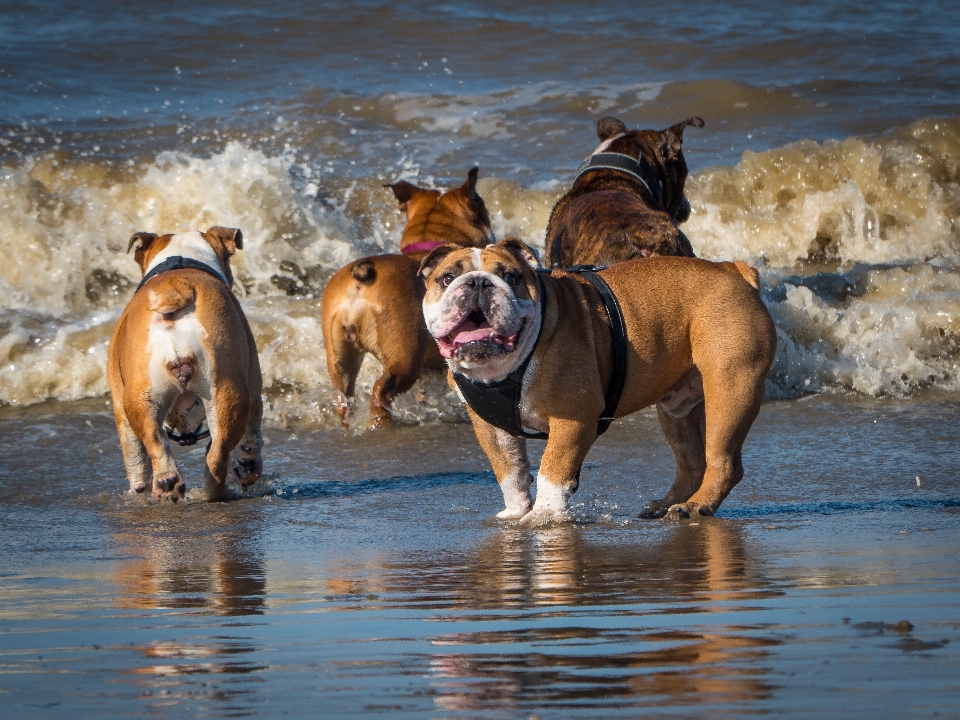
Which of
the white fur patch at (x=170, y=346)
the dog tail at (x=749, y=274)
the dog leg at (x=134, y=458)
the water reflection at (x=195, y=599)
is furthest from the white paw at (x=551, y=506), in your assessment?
the dog leg at (x=134, y=458)

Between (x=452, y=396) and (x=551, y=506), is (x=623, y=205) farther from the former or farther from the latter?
(x=551, y=506)

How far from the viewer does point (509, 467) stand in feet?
18.7

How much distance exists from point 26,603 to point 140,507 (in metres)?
2.45

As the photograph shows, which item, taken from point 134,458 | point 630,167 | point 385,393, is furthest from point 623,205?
point 134,458

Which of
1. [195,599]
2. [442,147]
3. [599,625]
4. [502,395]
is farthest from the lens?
[442,147]

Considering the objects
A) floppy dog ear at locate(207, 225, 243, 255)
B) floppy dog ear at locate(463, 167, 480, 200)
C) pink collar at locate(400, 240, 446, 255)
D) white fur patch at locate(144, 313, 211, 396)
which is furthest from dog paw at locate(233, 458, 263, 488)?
floppy dog ear at locate(463, 167, 480, 200)

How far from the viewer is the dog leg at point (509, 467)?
5.70m

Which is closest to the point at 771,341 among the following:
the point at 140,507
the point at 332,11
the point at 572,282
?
the point at 572,282

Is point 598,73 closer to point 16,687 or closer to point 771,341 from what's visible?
point 771,341

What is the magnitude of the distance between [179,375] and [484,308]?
1781mm

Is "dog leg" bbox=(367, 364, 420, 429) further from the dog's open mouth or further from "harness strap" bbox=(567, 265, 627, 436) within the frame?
the dog's open mouth

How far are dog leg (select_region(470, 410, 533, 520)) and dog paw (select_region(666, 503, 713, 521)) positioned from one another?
57 centimetres

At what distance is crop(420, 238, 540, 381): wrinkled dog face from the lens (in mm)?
5234

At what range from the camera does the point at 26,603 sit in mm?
4133
